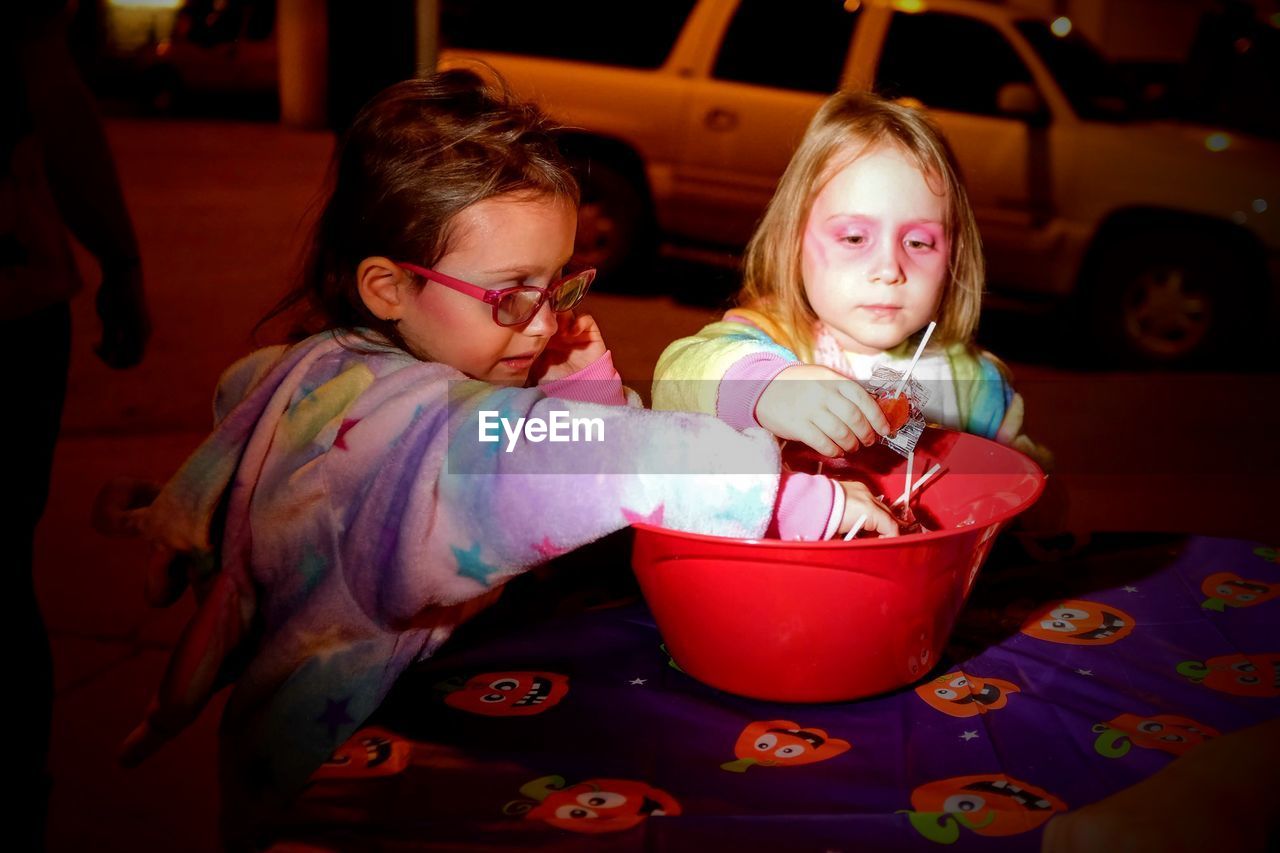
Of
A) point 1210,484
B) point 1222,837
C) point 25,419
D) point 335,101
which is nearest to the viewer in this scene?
point 1222,837

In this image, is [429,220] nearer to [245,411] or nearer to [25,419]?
[245,411]

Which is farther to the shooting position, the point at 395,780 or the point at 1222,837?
the point at 395,780

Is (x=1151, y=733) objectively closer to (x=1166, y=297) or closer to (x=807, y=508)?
(x=807, y=508)

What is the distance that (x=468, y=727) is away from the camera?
3.91 ft

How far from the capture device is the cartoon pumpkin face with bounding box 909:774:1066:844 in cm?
102

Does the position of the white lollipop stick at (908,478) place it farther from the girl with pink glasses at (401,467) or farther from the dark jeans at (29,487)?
the dark jeans at (29,487)

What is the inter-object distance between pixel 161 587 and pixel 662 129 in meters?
3.94

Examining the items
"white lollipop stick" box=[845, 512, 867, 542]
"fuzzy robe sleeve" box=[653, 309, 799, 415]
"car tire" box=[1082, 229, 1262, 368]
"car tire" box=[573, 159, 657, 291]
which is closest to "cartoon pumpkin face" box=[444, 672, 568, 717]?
"white lollipop stick" box=[845, 512, 867, 542]

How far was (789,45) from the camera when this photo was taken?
15.8 ft

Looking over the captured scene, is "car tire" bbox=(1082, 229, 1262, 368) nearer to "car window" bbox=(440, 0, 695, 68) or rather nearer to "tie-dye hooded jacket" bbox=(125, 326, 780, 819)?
"car window" bbox=(440, 0, 695, 68)

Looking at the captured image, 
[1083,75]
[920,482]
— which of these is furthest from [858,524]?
[1083,75]

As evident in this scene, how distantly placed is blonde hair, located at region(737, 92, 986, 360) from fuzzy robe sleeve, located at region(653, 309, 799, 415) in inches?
2.2

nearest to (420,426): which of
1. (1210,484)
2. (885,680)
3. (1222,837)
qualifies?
(885,680)

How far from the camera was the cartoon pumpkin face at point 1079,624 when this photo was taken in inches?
56.0
